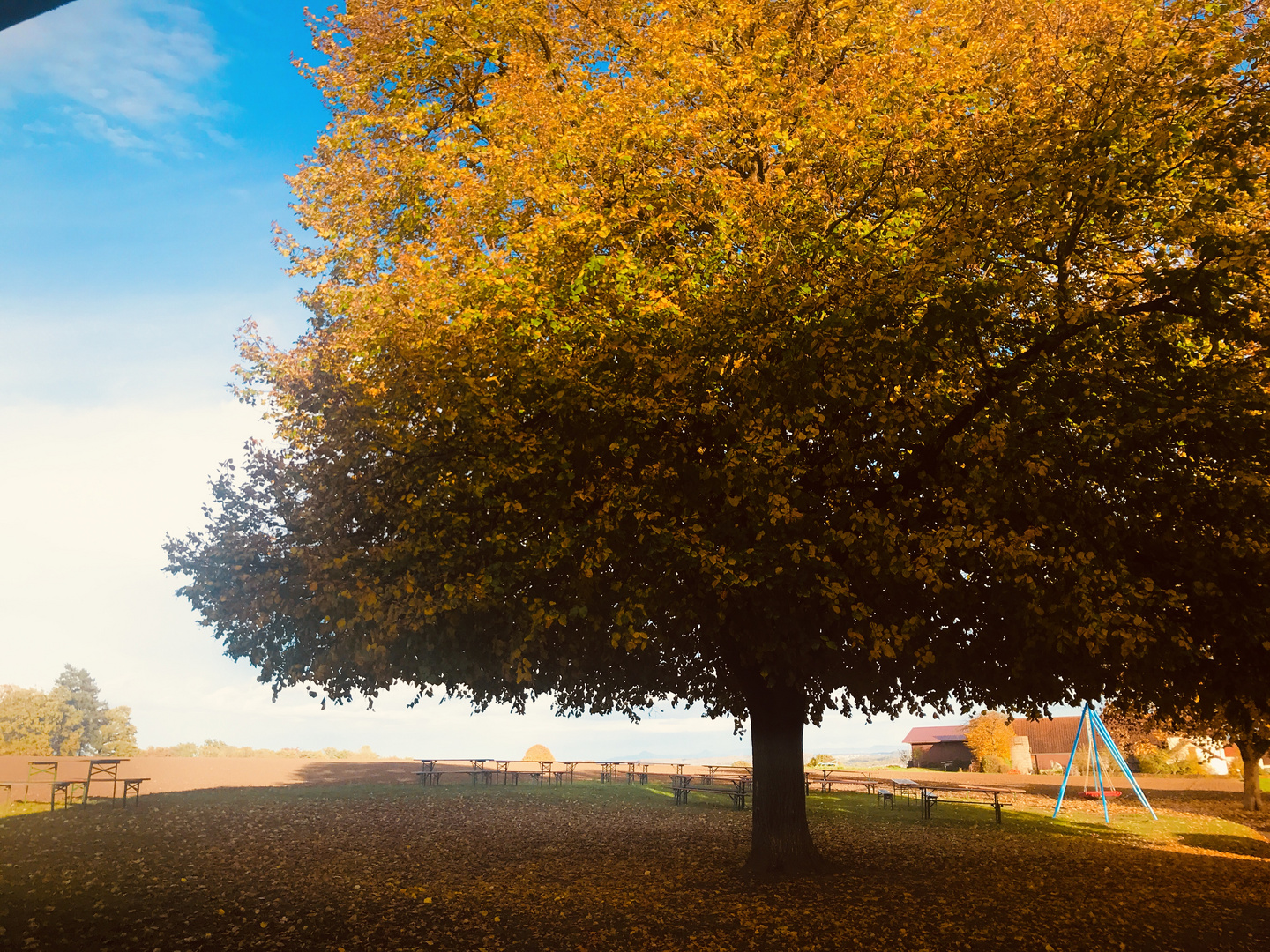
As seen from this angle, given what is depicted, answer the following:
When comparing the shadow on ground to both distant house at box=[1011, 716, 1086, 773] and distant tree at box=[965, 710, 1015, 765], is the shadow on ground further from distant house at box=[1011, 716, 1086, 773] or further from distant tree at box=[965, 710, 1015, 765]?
distant house at box=[1011, 716, 1086, 773]

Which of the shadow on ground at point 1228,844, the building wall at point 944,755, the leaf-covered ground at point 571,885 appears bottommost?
the building wall at point 944,755

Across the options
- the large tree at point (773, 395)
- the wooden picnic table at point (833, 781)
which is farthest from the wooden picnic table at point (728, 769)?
the large tree at point (773, 395)

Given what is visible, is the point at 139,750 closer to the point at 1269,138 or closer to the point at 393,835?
the point at 393,835

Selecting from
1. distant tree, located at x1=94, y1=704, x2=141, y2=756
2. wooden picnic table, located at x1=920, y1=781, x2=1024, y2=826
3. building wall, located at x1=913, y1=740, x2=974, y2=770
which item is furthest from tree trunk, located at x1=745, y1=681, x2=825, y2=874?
distant tree, located at x1=94, y1=704, x2=141, y2=756

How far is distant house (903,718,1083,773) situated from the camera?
57.2 metres

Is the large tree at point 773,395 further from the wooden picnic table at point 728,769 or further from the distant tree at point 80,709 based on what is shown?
the distant tree at point 80,709

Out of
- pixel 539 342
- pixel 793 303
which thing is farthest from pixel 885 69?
pixel 539 342

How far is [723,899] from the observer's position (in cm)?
1192

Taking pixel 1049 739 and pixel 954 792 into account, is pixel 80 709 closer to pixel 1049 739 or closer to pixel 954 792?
pixel 954 792

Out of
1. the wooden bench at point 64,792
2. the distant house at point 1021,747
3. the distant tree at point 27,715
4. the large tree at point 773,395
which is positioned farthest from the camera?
the distant house at point 1021,747

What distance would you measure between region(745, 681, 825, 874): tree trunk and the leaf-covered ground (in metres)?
0.56

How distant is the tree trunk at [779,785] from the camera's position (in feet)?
45.2

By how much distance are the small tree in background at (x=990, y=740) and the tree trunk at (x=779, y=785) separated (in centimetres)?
4460

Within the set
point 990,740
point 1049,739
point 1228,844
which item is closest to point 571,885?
point 1228,844
